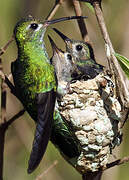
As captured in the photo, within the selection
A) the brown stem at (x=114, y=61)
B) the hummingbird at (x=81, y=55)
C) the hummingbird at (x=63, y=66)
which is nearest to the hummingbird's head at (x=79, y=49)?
the hummingbird at (x=81, y=55)

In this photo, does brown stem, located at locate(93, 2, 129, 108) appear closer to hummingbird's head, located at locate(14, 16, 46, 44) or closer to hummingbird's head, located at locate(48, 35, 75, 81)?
hummingbird's head, located at locate(14, 16, 46, 44)

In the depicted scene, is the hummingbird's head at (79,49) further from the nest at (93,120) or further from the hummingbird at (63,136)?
the nest at (93,120)

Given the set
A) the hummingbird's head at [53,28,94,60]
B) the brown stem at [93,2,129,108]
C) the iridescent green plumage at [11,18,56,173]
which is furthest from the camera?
the hummingbird's head at [53,28,94,60]

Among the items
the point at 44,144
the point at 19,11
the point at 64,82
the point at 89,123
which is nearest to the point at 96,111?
the point at 89,123

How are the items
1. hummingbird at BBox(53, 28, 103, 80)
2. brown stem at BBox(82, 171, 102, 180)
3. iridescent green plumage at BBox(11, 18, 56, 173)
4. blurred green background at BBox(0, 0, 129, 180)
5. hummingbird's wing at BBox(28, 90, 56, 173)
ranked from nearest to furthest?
hummingbird's wing at BBox(28, 90, 56, 173), iridescent green plumage at BBox(11, 18, 56, 173), brown stem at BBox(82, 171, 102, 180), hummingbird at BBox(53, 28, 103, 80), blurred green background at BBox(0, 0, 129, 180)

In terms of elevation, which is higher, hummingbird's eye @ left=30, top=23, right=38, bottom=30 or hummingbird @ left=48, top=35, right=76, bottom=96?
hummingbird's eye @ left=30, top=23, right=38, bottom=30

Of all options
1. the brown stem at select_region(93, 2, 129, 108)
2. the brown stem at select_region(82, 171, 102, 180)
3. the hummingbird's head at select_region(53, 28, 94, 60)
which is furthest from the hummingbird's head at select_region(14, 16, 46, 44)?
the brown stem at select_region(82, 171, 102, 180)

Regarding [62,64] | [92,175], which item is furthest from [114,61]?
[62,64]
